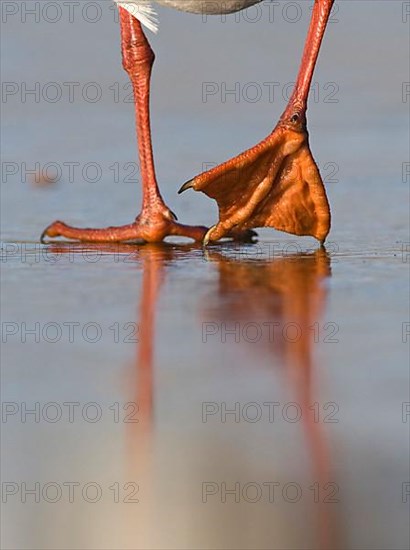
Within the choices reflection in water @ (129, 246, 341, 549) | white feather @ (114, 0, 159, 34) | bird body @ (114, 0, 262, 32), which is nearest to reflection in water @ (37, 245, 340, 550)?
reflection in water @ (129, 246, 341, 549)

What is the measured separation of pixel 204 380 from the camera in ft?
10.9

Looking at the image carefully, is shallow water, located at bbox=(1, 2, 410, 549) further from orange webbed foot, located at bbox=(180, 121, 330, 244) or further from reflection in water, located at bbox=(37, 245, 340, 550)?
orange webbed foot, located at bbox=(180, 121, 330, 244)

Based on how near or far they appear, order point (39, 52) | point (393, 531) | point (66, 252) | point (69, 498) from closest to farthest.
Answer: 1. point (393, 531)
2. point (69, 498)
3. point (66, 252)
4. point (39, 52)

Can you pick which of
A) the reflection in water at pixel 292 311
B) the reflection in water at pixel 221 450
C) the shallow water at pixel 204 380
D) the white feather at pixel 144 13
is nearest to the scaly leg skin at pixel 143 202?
the shallow water at pixel 204 380

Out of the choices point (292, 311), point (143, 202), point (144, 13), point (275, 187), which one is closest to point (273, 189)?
point (275, 187)

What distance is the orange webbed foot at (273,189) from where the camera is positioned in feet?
17.0

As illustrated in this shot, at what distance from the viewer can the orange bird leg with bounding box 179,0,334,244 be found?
5.18 m

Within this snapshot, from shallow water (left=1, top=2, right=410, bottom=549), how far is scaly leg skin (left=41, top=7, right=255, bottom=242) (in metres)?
0.18

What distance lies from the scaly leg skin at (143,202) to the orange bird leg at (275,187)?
235mm

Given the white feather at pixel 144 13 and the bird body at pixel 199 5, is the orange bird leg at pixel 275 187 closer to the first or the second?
the bird body at pixel 199 5

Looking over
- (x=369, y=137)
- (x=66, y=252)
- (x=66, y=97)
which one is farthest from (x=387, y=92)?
(x=66, y=252)

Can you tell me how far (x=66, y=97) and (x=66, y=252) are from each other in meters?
4.42

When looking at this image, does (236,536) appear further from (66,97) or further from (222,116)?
(66,97)

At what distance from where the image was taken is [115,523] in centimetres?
256
